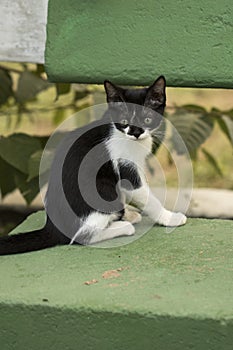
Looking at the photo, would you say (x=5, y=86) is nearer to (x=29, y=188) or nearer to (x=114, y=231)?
(x=29, y=188)

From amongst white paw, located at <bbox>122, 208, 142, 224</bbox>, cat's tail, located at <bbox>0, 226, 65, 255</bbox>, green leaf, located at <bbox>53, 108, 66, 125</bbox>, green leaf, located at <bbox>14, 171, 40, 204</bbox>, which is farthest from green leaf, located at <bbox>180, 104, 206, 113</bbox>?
cat's tail, located at <bbox>0, 226, 65, 255</bbox>

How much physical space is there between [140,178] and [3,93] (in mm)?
→ 1288

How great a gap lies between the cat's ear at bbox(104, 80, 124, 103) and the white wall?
1.02 ft

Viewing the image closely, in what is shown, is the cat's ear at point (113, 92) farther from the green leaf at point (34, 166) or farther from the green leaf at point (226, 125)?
the green leaf at point (226, 125)

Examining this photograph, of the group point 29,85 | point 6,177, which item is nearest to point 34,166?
point 6,177

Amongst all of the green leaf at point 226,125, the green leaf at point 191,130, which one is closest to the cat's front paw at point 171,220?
the green leaf at point 191,130

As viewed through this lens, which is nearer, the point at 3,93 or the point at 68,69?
the point at 68,69

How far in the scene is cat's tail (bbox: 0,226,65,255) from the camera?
235 cm

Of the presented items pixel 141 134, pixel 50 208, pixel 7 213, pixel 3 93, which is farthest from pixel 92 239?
pixel 7 213

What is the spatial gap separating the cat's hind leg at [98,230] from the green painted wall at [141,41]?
0.43m

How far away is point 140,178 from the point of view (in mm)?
2578

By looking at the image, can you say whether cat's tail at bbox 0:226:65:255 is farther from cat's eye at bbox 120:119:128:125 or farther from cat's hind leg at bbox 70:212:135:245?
cat's eye at bbox 120:119:128:125

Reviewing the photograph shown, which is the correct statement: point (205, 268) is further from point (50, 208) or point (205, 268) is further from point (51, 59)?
point (51, 59)

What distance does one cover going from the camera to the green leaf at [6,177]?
346 centimetres
